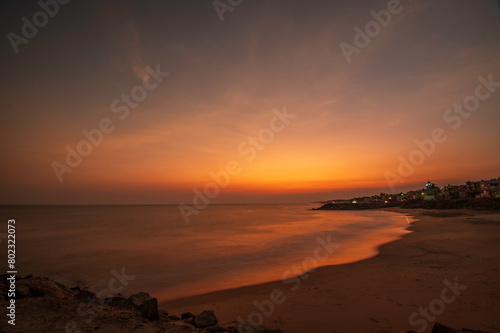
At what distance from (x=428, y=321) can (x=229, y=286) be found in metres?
6.88

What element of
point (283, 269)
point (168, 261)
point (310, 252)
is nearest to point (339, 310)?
point (283, 269)

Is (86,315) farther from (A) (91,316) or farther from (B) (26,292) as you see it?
(B) (26,292)

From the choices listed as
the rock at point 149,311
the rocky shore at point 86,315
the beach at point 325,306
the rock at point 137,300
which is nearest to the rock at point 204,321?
the rocky shore at point 86,315

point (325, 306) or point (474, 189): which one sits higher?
point (325, 306)

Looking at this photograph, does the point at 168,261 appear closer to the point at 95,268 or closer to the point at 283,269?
the point at 95,268

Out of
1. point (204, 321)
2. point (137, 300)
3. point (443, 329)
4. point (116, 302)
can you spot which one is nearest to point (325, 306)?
point (443, 329)

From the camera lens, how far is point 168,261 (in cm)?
1465

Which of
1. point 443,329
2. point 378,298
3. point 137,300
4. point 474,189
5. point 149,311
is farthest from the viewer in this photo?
point 474,189

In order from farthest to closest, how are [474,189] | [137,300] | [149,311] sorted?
[474,189]
[137,300]
[149,311]

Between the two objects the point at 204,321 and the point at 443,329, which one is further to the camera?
the point at 204,321

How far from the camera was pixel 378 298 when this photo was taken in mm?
6277

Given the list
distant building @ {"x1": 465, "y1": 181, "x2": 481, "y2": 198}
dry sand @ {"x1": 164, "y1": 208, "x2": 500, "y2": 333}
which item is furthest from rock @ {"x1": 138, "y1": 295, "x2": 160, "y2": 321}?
distant building @ {"x1": 465, "y1": 181, "x2": 481, "y2": 198}

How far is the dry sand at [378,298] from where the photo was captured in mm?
5027

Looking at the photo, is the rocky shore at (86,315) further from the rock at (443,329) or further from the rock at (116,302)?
the rock at (443,329)
